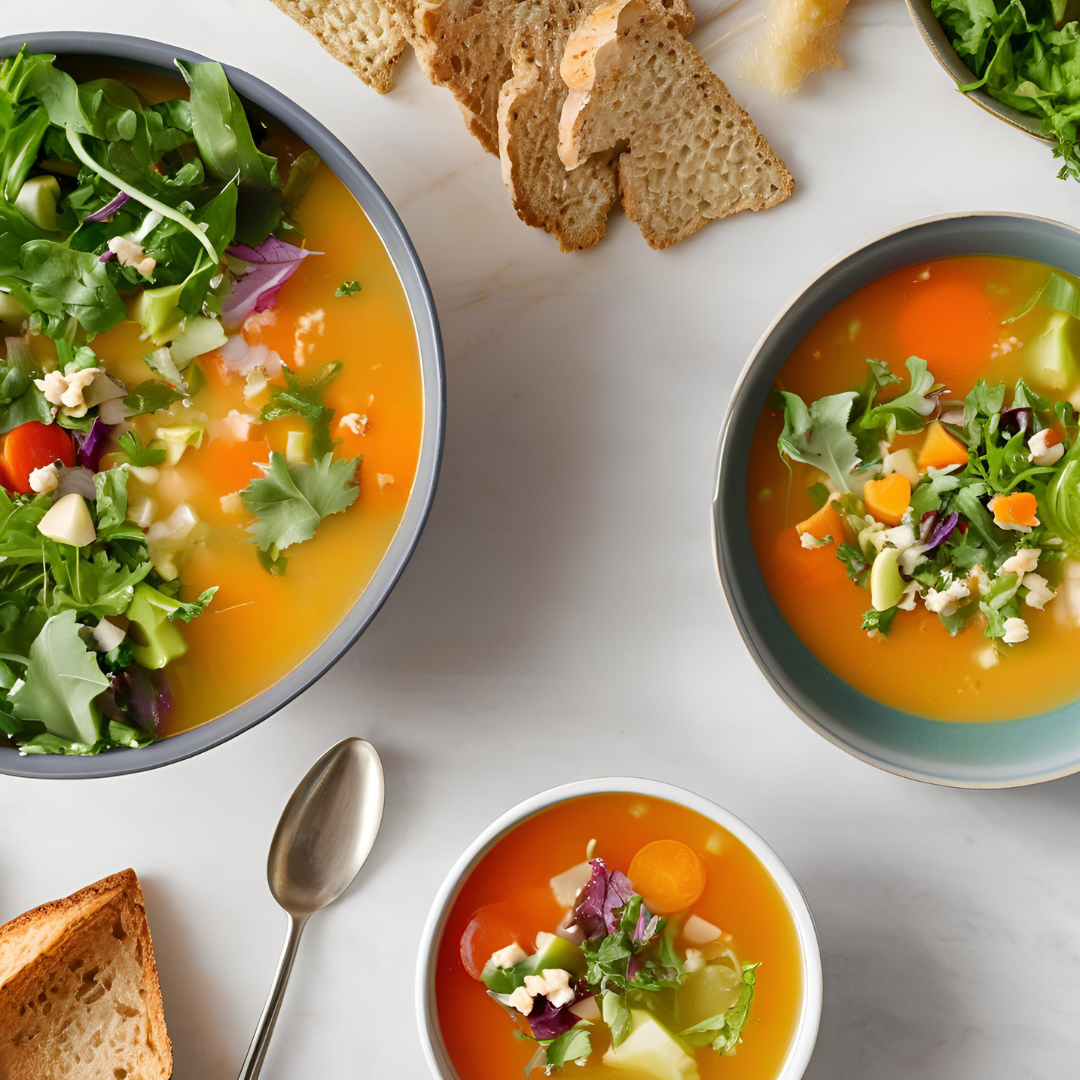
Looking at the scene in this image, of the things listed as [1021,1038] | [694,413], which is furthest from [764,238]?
[1021,1038]

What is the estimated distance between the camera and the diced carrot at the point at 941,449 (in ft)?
6.05

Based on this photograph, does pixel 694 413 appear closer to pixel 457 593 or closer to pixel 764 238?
pixel 764 238

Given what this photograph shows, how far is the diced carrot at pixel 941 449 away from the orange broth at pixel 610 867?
861 millimetres

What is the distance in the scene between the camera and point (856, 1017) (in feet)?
6.69

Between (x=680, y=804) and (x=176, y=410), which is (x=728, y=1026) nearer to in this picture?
(x=680, y=804)

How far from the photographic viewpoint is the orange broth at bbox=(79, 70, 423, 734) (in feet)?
5.96

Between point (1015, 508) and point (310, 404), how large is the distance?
4.65 feet

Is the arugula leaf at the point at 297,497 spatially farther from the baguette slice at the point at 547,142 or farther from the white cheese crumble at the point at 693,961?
the white cheese crumble at the point at 693,961

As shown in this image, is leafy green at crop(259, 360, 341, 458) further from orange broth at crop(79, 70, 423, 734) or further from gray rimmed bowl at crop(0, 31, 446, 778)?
gray rimmed bowl at crop(0, 31, 446, 778)

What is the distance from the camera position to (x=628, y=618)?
2.05 metres

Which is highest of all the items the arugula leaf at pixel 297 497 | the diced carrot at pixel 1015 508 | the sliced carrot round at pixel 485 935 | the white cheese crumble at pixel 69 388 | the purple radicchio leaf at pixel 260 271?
the purple radicchio leaf at pixel 260 271

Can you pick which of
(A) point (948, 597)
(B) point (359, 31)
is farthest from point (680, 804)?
(B) point (359, 31)

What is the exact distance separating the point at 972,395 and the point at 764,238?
562 millimetres

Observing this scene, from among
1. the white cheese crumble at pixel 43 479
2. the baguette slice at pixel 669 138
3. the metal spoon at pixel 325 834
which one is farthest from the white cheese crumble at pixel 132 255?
the metal spoon at pixel 325 834
